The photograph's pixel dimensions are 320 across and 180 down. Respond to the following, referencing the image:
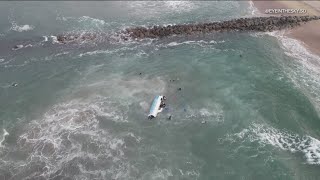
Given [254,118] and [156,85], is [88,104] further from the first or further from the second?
[254,118]

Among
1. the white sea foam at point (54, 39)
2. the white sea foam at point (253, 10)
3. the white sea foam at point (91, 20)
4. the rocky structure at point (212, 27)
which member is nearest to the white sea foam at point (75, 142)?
the white sea foam at point (54, 39)

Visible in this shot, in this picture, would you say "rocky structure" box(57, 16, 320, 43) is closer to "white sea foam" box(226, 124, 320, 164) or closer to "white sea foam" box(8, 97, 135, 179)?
"white sea foam" box(8, 97, 135, 179)

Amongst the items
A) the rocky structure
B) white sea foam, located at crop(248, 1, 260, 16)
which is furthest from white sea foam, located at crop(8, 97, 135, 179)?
white sea foam, located at crop(248, 1, 260, 16)

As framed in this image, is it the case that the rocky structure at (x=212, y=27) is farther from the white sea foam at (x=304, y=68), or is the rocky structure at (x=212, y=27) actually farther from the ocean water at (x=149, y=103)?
the white sea foam at (x=304, y=68)

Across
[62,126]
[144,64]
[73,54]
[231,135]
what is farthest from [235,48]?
[62,126]

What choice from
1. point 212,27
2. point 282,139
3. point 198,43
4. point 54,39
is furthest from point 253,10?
point 54,39

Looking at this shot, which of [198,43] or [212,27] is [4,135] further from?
[212,27]
